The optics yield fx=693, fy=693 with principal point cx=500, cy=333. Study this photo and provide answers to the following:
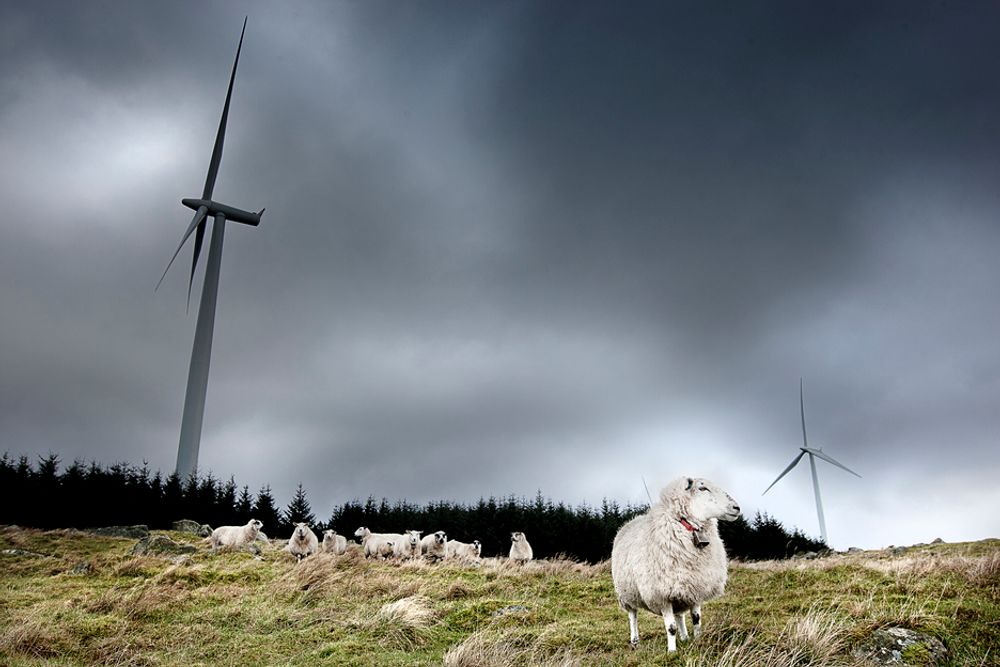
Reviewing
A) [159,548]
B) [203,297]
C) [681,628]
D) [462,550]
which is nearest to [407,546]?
[462,550]

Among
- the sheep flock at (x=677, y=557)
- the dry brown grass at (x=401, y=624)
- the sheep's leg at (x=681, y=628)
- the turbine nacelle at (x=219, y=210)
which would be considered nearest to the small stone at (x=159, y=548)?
the dry brown grass at (x=401, y=624)

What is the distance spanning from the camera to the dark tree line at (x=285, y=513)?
3934 centimetres

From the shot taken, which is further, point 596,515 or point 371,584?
point 596,515

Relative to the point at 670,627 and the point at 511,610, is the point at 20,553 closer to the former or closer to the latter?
the point at 511,610

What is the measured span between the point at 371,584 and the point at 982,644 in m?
13.2

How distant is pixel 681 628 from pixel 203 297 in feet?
152

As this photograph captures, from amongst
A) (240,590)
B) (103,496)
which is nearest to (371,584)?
(240,590)

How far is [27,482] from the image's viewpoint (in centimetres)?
4172

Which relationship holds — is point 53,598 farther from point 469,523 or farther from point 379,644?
point 469,523

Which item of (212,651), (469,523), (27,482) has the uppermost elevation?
(27,482)

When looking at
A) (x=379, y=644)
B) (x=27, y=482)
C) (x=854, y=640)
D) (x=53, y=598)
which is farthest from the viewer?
(x=27, y=482)

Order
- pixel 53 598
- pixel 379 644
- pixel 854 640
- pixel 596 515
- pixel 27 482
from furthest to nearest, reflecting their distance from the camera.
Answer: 1. pixel 596 515
2. pixel 27 482
3. pixel 53 598
4. pixel 379 644
5. pixel 854 640

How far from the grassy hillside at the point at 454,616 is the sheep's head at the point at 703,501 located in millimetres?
1603

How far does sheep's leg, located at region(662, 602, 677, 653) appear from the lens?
9180 mm
